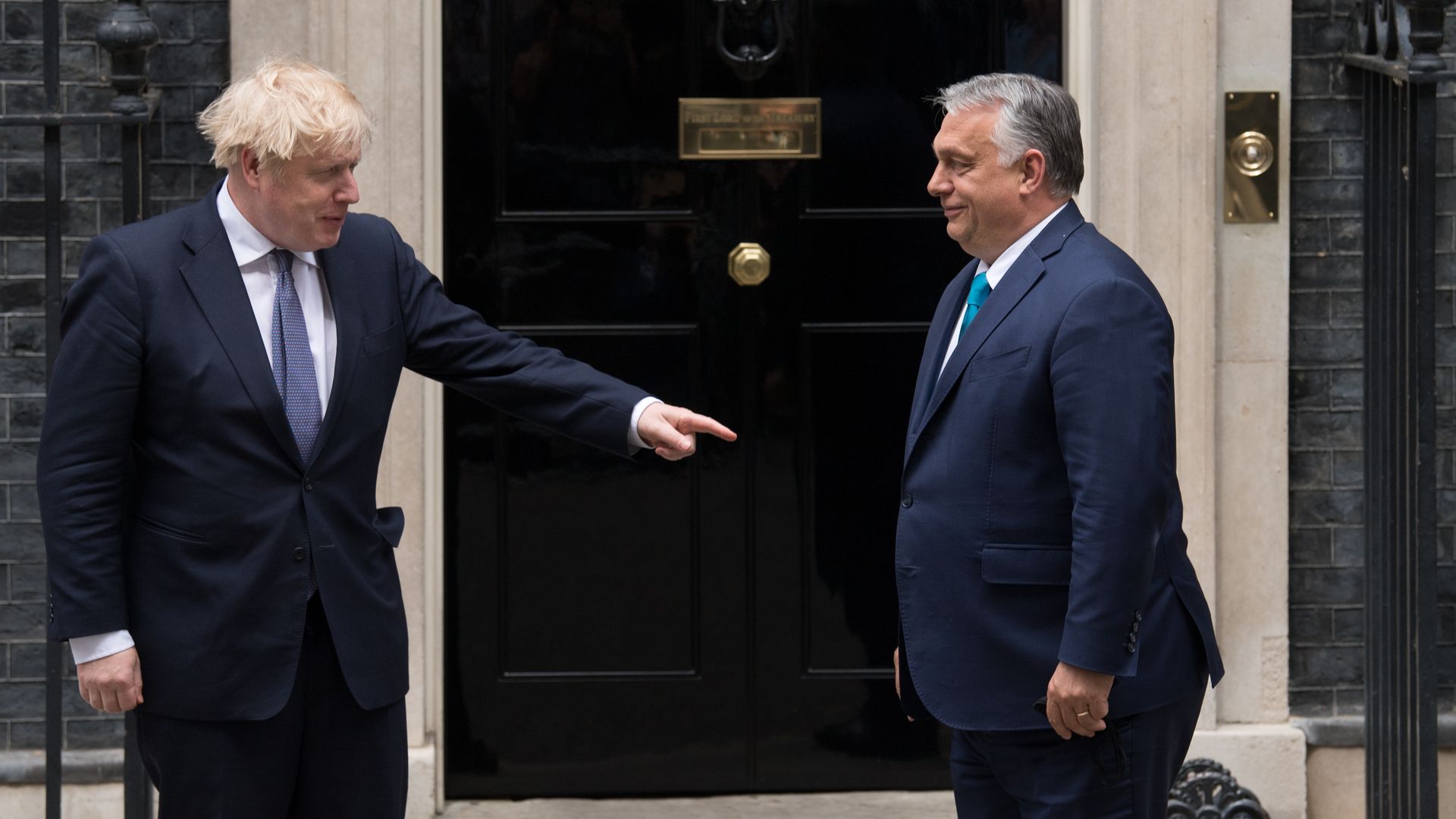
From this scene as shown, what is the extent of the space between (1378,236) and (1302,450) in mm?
711

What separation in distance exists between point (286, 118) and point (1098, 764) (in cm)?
171

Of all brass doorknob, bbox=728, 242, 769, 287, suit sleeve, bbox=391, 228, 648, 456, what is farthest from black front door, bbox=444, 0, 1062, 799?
suit sleeve, bbox=391, 228, 648, 456

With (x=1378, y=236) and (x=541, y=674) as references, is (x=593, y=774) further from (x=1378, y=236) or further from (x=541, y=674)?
(x=1378, y=236)

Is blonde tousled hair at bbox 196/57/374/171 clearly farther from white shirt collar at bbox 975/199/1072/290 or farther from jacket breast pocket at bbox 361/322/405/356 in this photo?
white shirt collar at bbox 975/199/1072/290

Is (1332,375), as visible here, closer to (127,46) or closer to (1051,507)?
(1051,507)

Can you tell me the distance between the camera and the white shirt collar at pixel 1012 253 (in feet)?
10.5

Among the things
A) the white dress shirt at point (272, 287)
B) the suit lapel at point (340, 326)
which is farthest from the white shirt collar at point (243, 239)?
the suit lapel at point (340, 326)

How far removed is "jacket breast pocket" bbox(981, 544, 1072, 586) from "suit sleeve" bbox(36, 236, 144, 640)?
147 cm

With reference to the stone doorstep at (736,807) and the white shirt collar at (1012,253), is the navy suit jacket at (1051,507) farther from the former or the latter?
the stone doorstep at (736,807)

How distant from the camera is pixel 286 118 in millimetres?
3029

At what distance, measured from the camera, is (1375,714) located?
15.2 ft

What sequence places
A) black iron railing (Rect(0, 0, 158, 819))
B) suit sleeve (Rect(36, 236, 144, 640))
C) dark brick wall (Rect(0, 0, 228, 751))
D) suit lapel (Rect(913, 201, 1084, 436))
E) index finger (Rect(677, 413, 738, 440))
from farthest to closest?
dark brick wall (Rect(0, 0, 228, 751)), black iron railing (Rect(0, 0, 158, 819)), index finger (Rect(677, 413, 738, 440)), suit lapel (Rect(913, 201, 1084, 436)), suit sleeve (Rect(36, 236, 144, 640))

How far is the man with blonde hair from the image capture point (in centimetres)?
304

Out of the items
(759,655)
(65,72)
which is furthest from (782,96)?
(65,72)
